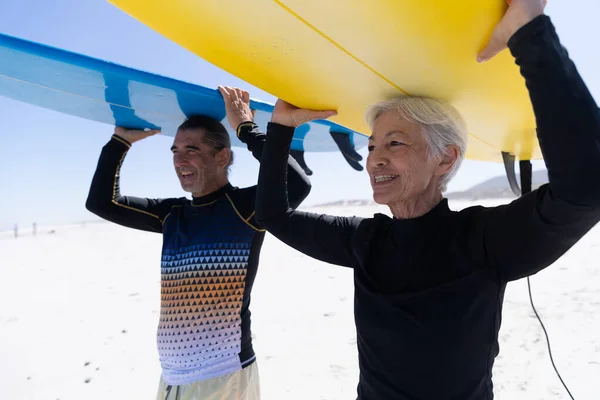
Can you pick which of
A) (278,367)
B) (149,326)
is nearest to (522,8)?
(278,367)

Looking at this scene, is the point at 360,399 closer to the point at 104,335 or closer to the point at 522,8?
the point at 522,8

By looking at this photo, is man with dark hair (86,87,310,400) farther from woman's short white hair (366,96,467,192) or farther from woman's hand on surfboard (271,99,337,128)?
woman's short white hair (366,96,467,192)

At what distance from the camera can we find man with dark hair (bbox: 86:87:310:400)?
171 cm

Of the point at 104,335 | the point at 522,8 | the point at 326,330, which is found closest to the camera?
the point at 522,8

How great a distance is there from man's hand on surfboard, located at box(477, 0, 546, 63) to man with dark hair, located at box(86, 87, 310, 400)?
3.44 feet

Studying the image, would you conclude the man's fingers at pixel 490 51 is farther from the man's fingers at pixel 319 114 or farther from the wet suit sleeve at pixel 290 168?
the wet suit sleeve at pixel 290 168

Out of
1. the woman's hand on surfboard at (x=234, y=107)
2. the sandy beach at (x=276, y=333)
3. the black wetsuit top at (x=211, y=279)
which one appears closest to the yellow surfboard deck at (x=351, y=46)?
the woman's hand on surfboard at (x=234, y=107)

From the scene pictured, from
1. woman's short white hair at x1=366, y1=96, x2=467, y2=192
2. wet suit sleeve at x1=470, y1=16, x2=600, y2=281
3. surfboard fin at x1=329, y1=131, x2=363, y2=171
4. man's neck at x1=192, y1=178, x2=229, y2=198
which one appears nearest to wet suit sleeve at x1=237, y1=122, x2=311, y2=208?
man's neck at x1=192, y1=178, x2=229, y2=198

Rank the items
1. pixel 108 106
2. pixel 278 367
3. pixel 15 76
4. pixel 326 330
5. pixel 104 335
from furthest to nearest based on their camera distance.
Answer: pixel 104 335 → pixel 326 330 → pixel 278 367 → pixel 108 106 → pixel 15 76

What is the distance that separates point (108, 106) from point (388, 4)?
1836 millimetres

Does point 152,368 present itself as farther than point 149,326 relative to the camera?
No

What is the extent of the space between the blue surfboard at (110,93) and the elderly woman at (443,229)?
743 millimetres

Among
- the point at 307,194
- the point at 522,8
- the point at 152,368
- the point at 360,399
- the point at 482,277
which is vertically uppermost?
the point at 522,8

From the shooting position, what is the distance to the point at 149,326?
17.2 ft
